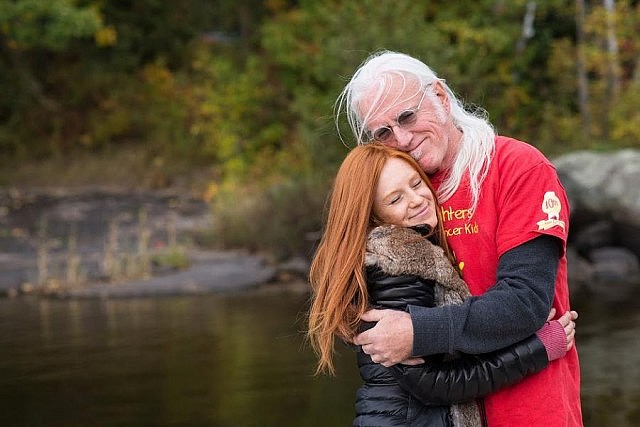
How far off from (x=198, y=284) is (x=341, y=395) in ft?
18.1

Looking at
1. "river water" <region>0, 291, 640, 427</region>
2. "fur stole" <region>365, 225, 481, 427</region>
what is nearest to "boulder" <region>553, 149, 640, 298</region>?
"river water" <region>0, 291, 640, 427</region>

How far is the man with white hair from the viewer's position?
254 cm

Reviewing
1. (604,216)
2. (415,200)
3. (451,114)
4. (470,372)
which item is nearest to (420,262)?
(415,200)

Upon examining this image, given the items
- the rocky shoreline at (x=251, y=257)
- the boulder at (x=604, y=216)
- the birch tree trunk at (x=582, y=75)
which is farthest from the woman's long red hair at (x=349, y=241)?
the birch tree trunk at (x=582, y=75)

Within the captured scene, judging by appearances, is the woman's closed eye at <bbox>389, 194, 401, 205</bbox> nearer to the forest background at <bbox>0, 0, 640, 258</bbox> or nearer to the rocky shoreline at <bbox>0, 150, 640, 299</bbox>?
the forest background at <bbox>0, 0, 640, 258</bbox>

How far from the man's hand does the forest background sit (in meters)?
8.11

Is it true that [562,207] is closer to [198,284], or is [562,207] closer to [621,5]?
[198,284]

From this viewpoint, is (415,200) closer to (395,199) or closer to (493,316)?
(395,199)

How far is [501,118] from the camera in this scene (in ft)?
64.7

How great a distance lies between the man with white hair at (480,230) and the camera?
254cm

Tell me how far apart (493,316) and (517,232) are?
19 cm

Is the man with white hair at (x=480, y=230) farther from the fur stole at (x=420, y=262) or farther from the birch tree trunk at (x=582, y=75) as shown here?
the birch tree trunk at (x=582, y=75)

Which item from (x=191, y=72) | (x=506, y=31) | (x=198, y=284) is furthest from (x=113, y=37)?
(x=198, y=284)

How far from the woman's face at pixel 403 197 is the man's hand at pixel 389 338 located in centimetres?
22
